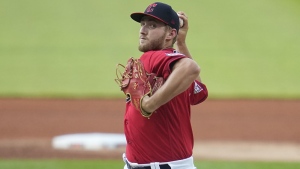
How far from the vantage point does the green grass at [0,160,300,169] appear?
7.32 m

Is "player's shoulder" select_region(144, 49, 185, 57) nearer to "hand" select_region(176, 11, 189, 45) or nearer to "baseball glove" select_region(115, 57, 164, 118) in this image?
"baseball glove" select_region(115, 57, 164, 118)

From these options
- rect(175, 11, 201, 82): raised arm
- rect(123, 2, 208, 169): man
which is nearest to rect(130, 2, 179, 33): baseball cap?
rect(123, 2, 208, 169): man

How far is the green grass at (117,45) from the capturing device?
13.8m

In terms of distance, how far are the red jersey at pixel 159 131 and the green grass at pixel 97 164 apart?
13.0ft

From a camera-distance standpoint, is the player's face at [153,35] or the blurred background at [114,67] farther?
the blurred background at [114,67]

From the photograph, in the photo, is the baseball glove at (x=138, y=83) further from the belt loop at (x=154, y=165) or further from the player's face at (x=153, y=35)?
the belt loop at (x=154, y=165)

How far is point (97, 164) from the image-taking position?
7480mm

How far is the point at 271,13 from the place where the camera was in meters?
17.5

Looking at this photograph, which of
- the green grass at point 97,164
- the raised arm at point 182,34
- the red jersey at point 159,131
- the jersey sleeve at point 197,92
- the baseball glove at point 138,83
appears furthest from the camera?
the green grass at point 97,164

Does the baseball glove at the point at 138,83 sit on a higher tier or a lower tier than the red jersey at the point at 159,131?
higher

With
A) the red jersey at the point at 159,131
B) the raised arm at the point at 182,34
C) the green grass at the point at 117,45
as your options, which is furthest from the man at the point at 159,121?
the green grass at the point at 117,45

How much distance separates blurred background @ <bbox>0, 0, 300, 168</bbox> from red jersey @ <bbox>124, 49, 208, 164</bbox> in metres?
4.70

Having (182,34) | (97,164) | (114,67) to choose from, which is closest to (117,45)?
(114,67)

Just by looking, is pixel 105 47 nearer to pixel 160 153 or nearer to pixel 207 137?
pixel 207 137
